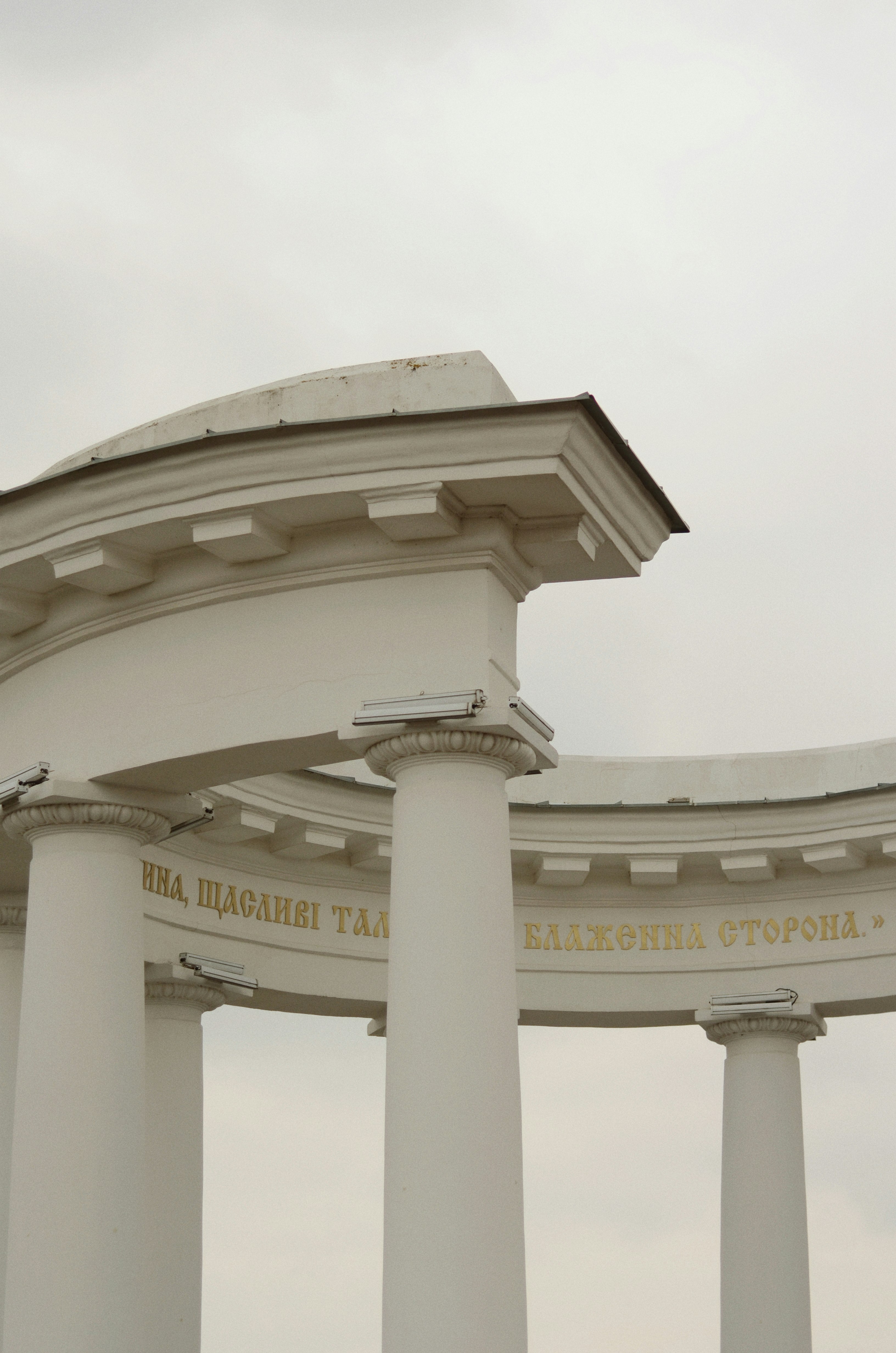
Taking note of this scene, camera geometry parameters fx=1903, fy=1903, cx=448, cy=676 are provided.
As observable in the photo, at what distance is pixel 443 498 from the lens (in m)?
21.7

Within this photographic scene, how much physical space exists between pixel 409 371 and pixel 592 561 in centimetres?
316

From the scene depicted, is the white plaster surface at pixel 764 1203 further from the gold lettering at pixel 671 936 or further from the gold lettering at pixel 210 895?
the gold lettering at pixel 210 895

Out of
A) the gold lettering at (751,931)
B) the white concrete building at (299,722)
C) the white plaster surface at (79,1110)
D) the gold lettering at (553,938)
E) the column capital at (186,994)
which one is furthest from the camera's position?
the gold lettering at (553,938)

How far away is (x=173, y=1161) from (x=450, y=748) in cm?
1598

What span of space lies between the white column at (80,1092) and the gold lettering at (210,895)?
428 inches

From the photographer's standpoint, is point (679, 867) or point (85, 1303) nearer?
point (85, 1303)

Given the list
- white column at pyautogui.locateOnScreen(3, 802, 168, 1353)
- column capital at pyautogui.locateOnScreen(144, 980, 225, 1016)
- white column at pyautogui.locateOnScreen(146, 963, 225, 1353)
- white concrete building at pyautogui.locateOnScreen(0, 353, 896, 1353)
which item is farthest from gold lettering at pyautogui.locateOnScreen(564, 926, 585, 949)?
white column at pyautogui.locateOnScreen(3, 802, 168, 1353)

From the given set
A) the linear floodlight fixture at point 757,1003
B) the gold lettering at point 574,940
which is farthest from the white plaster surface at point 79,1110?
the linear floodlight fixture at point 757,1003

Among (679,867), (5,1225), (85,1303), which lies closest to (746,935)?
(679,867)

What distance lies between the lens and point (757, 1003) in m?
38.4

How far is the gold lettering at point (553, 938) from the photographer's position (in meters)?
39.5

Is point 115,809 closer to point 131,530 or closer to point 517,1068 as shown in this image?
point 131,530

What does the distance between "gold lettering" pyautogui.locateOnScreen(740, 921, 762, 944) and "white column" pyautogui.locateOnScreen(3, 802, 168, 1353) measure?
18.0m

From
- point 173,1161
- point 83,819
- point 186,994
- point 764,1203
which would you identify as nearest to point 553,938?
point 764,1203
